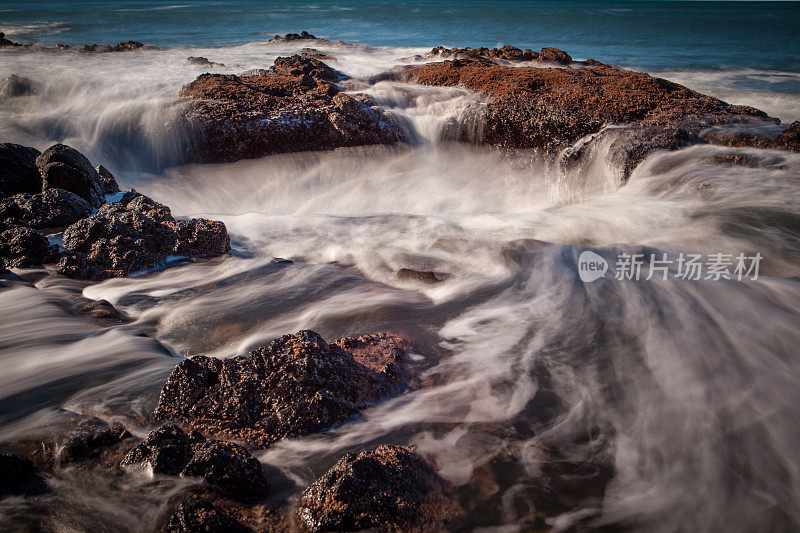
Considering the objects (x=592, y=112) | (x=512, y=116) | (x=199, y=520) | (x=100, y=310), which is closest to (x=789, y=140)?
(x=592, y=112)

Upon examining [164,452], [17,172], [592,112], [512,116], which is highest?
[592,112]

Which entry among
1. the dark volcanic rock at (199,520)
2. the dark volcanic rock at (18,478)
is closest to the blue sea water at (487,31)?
the dark volcanic rock at (18,478)

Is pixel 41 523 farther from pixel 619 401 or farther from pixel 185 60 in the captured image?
pixel 185 60

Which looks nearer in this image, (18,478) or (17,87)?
(18,478)

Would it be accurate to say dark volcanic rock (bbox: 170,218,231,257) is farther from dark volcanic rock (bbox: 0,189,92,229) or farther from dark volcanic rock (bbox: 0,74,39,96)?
dark volcanic rock (bbox: 0,74,39,96)

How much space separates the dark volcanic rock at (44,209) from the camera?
5035mm

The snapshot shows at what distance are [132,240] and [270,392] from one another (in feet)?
10.2

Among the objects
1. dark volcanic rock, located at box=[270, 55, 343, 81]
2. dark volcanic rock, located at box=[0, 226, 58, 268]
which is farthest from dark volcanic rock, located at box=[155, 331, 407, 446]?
dark volcanic rock, located at box=[270, 55, 343, 81]

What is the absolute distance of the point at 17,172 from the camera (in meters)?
5.67

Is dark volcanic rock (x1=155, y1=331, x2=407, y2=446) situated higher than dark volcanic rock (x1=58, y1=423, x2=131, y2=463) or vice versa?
dark volcanic rock (x1=155, y1=331, x2=407, y2=446)

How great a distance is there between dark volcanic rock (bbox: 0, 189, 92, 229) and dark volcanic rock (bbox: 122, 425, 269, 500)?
4.06 metres

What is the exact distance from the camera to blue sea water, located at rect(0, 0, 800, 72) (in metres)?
20.8

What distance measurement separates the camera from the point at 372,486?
198 cm

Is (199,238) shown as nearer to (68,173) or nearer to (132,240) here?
(132,240)
